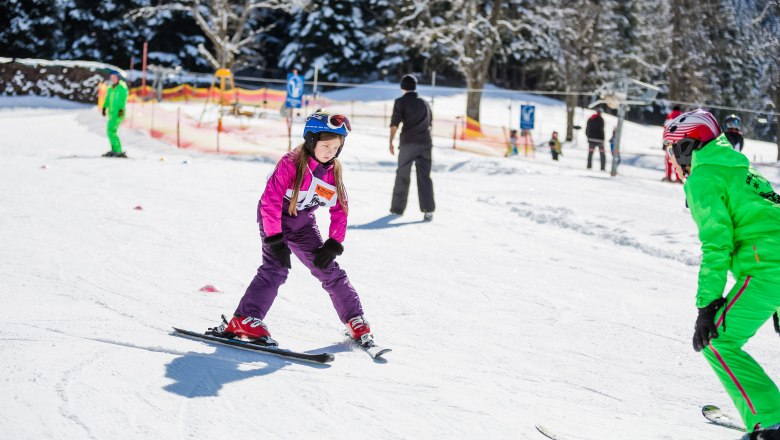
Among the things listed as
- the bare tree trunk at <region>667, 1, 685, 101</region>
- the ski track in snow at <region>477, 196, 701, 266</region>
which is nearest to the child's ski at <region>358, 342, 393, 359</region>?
the ski track in snow at <region>477, 196, 701, 266</region>

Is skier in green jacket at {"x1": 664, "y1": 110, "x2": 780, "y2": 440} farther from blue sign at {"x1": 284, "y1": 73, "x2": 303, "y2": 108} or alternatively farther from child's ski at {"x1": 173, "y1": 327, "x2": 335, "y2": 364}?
blue sign at {"x1": 284, "y1": 73, "x2": 303, "y2": 108}

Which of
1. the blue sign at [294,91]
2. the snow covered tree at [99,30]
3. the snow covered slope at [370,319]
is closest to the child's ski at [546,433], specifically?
the snow covered slope at [370,319]

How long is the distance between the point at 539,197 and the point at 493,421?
9732 mm

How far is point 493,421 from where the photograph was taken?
3.83 m

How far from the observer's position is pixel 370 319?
588 cm

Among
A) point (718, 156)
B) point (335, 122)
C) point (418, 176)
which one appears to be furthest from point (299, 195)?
point (418, 176)

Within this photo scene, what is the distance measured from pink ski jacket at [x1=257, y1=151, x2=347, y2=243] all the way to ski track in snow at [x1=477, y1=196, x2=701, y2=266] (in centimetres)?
531

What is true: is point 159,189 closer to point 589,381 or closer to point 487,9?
point 589,381

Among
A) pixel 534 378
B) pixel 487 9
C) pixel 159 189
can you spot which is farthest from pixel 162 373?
pixel 487 9

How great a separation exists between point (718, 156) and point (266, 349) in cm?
260

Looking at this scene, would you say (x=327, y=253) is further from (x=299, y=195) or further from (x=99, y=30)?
(x=99, y=30)

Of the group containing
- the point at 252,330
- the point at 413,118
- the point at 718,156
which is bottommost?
the point at 252,330

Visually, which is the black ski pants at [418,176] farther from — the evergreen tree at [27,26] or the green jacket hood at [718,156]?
the evergreen tree at [27,26]

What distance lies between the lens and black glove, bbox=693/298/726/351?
3336 millimetres
